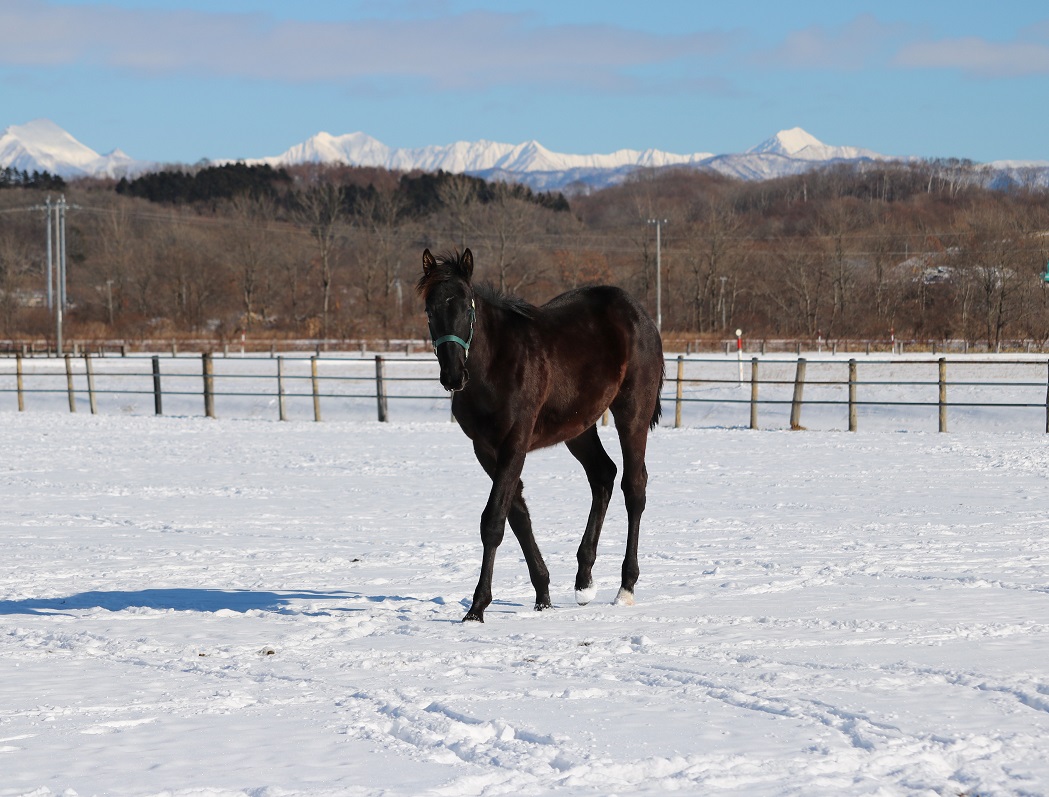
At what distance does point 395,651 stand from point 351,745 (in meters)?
1.38

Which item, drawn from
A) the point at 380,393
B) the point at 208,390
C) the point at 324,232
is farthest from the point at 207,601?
the point at 324,232

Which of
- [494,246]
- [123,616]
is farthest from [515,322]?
[494,246]

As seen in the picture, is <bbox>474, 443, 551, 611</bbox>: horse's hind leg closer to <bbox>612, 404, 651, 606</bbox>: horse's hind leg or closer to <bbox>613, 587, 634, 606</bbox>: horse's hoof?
<bbox>613, 587, 634, 606</bbox>: horse's hoof

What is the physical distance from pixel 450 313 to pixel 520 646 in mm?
1610

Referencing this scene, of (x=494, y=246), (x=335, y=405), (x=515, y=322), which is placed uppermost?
(x=494, y=246)

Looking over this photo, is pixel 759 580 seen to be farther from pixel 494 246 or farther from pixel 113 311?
pixel 113 311

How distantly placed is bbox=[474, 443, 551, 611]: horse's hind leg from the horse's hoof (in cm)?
38

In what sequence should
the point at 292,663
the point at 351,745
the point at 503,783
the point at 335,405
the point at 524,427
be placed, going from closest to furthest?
the point at 503,783 → the point at 351,745 → the point at 292,663 → the point at 524,427 → the point at 335,405

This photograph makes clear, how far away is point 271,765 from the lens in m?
3.62

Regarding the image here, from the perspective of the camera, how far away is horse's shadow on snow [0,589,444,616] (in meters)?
6.37

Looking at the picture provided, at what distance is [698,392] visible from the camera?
29469 mm

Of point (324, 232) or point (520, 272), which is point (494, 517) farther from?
point (324, 232)

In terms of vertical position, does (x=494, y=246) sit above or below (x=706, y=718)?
above

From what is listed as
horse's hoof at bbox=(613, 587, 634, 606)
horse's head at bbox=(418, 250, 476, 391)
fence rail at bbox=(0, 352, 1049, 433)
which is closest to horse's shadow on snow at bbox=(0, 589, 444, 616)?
horse's hoof at bbox=(613, 587, 634, 606)
